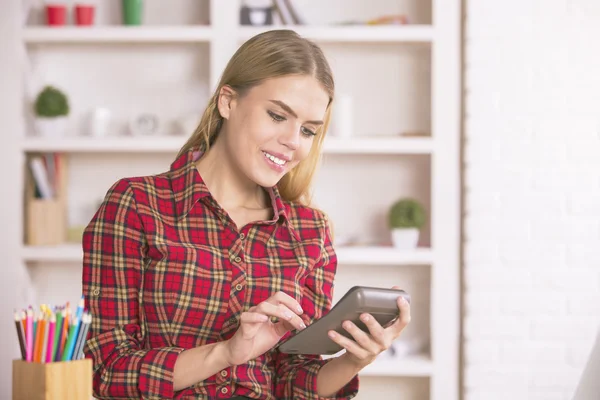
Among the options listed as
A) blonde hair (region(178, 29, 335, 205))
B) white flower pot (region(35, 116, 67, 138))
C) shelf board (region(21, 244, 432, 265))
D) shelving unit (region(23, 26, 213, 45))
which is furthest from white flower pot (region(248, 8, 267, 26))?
blonde hair (region(178, 29, 335, 205))

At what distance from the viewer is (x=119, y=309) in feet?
4.83

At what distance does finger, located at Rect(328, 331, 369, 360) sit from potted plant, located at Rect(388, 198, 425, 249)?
204cm

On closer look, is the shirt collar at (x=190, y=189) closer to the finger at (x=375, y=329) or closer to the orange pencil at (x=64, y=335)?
the finger at (x=375, y=329)

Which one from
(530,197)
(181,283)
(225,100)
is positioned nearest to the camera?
(181,283)

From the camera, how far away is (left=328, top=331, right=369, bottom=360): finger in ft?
4.49

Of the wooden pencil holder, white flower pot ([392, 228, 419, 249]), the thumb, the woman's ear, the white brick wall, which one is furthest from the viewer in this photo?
white flower pot ([392, 228, 419, 249])

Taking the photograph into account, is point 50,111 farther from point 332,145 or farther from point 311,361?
point 311,361

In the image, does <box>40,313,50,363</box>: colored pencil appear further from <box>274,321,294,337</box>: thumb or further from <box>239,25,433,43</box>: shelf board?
<box>239,25,433,43</box>: shelf board

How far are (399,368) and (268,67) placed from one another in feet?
6.94

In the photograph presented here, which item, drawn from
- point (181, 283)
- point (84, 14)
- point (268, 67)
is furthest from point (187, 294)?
point (84, 14)

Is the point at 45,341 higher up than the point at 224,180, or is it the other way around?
the point at 224,180

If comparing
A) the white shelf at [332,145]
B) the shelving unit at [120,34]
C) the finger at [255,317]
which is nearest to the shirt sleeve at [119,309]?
the finger at [255,317]

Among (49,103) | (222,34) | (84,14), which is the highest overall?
(84,14)

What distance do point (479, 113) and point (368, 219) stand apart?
28.5 inches
